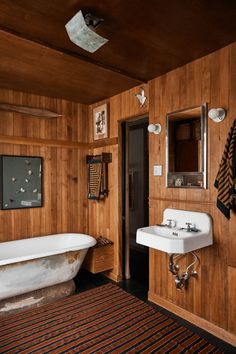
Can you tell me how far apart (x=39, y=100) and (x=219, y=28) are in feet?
8.18

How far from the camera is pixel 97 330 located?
232 centimetres

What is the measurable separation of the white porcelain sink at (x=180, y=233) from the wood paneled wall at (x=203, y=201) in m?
0.08

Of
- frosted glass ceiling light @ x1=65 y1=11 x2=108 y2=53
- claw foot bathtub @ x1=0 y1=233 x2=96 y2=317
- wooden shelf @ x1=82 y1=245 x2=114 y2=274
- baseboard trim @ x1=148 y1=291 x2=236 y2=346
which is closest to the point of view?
frosted glass ceiling light @ x1=65 y1=11 x2=108 y2=53

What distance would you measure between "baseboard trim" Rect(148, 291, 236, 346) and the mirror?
1.28 meters

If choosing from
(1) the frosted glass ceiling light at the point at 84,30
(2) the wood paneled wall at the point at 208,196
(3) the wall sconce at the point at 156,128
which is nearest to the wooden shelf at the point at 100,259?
(2) the wood paneled wall at the point at 208,196

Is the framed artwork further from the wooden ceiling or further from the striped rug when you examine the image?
the striped rug

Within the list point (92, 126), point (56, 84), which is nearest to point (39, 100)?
point (56, 84)

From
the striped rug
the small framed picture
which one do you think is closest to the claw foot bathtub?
the striped rug

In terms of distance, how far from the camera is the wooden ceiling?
1.65 m

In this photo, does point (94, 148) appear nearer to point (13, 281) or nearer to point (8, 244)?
point (8, 244)

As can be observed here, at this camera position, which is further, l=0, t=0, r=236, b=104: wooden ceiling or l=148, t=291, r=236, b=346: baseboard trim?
l=148, t=291, r=236, b=346: baseboard trim

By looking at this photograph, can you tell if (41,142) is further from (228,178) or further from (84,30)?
(228,178)

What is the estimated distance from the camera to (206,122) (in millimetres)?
2340

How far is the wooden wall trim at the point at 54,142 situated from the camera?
326 cm
